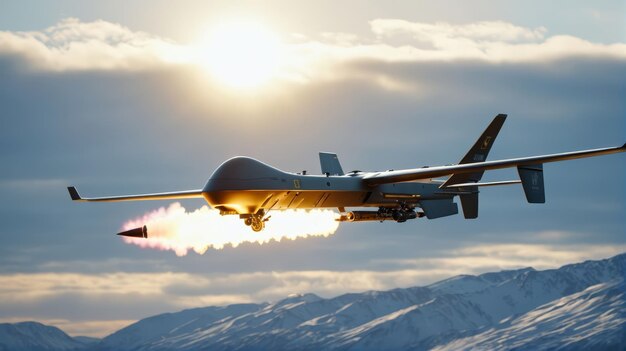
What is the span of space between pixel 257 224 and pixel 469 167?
19302 millimetres

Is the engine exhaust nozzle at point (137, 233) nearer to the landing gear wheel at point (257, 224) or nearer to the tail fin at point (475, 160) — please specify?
the landing gear wheel at point (257, 224)

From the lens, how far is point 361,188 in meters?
99.4

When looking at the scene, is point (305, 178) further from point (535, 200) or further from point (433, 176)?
point (535, 200)

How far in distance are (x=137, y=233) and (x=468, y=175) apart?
32710mm

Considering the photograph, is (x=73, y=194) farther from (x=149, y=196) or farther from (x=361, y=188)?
(x=361, y=188)

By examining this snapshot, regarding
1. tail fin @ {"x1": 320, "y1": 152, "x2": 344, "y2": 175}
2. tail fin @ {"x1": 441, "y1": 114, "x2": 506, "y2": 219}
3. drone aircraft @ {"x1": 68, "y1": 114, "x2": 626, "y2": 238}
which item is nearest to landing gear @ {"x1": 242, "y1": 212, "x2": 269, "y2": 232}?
drone aircraft @ {"x1": 68, "y1": 114, "x2": 626, "y2": 238}

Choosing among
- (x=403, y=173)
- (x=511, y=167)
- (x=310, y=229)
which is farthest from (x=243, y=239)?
(x=511, y=167)

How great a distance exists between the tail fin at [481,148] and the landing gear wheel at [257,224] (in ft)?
80.9

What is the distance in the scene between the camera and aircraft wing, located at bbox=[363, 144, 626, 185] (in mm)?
94375

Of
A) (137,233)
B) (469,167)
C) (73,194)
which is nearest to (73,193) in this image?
(73,194)

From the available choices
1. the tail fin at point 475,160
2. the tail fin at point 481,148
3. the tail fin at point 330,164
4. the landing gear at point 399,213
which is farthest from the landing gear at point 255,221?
the tail fin at point 481,148

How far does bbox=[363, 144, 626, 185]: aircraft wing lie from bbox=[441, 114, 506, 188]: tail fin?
10397mm

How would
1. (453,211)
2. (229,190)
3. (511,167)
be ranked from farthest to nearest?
(453,211) < (511,167) < (229,190)

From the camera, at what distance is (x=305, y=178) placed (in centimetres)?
9350
